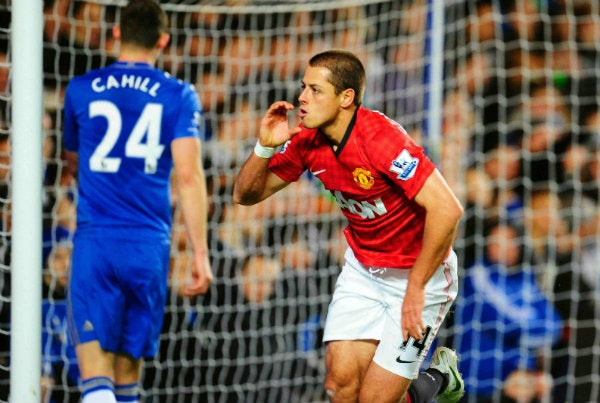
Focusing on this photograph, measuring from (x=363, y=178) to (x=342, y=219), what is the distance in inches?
120

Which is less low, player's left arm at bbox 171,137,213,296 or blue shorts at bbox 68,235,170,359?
player's left arm at bbox 171,137,213,296

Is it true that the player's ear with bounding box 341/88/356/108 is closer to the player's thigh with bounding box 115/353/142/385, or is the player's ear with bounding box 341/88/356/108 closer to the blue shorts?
the blue shorts

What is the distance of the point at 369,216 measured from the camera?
3812 mm

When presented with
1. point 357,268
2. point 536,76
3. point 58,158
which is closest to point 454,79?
point 536,76

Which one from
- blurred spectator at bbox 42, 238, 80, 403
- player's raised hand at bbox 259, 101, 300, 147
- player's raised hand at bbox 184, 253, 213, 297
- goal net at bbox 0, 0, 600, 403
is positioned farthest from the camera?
goal net at bbox 0, 0, 600, 403

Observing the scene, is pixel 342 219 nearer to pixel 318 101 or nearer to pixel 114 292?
pixel 114 292

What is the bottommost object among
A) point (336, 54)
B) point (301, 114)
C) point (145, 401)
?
point (145, 401)

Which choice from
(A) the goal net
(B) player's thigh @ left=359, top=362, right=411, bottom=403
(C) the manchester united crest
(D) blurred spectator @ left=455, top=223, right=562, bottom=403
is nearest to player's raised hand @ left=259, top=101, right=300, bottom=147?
(C) the manchester united crest

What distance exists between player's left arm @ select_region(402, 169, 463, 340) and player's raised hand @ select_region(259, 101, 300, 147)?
1.85 ft

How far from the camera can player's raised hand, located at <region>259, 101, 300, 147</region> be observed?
3758 mm

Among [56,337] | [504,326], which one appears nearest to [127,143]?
[56,337]

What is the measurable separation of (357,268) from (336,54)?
868 mm

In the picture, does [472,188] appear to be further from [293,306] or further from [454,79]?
[293,306]

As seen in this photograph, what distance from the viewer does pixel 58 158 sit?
6.00 metres
